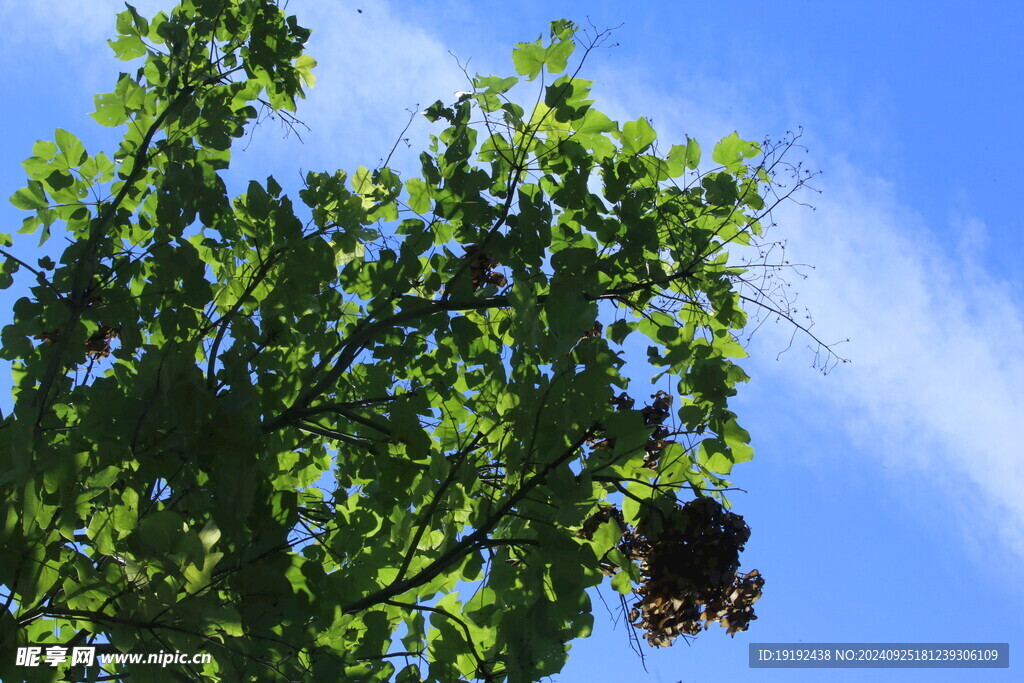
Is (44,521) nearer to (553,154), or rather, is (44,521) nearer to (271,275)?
(271,275)

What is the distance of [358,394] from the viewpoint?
305 centimetres

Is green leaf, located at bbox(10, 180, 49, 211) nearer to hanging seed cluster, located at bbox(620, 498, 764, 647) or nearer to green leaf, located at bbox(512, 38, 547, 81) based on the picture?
green leaf, located at bbox(512, 38, 547, 81)

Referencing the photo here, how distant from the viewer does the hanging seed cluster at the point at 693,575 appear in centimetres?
224

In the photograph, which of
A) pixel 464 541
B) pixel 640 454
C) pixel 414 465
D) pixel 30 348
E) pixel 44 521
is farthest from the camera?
pixel 30 348

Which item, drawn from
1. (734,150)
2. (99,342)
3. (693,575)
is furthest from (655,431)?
(99,342)

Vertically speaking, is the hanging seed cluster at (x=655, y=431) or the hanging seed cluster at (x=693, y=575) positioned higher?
the hanging seed cluster at (x=655, y=431)

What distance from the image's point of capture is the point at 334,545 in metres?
2.49

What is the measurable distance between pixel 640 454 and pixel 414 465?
2.47 ft

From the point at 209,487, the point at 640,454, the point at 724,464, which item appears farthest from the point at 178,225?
the point at 724,464

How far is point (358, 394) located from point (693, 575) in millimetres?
1420

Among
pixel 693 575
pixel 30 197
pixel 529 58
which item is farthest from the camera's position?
pixel 30 197

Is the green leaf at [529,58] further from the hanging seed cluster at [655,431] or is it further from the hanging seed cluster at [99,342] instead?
the hanging seed cluster at [99,342]

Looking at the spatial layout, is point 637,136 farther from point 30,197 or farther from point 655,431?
point 30,197

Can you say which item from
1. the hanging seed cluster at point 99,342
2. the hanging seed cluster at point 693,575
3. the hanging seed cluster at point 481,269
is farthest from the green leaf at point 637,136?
the hanging seed cluster at point 99,342
